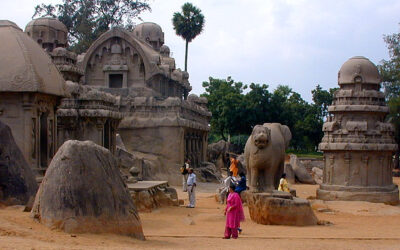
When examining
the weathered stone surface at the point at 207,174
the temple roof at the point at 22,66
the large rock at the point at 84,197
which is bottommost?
the weathered stone surface at the point at 207,174

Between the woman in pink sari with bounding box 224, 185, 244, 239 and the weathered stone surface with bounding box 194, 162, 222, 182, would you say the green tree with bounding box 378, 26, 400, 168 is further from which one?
the woman in pink sari with bounding box 224, 185, 244, 239

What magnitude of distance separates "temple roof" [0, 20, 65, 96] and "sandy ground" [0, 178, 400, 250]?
14.9ft

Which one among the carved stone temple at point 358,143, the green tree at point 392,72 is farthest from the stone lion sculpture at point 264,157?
the green tree at point 392,72

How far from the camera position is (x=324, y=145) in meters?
22.2

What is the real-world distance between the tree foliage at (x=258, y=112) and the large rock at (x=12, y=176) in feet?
126

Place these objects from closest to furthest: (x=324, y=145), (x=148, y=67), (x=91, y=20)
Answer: (x=324, y=145)
(x=148, y=67)
(x=91, y=20)

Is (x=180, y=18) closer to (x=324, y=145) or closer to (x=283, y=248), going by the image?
(x=324, y=145)

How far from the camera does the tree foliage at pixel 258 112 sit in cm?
5138

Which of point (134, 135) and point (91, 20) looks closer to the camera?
point (134, 135)

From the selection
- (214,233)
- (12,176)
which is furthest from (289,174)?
(12,176)

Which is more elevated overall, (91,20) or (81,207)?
(91,20)

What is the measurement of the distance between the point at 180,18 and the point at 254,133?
122 ft

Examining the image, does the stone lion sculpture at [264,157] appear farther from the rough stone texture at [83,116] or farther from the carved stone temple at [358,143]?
the rough stone texture at [83,116]

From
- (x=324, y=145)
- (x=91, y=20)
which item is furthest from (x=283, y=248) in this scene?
(x=91, y=20)
